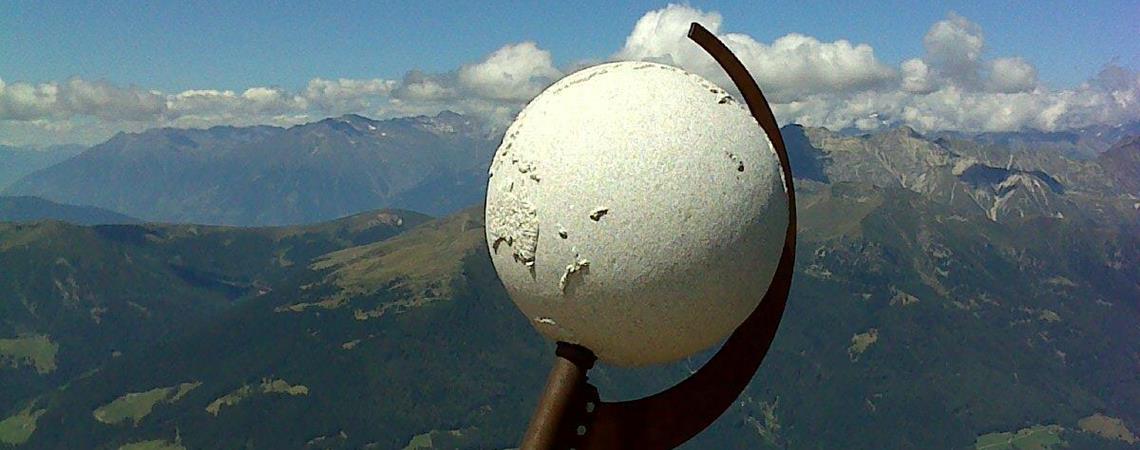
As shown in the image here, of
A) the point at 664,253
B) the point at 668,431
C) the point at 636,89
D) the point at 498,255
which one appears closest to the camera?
the point at 664,253

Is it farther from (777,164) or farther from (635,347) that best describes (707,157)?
(635,347)

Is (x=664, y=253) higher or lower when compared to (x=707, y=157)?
lower

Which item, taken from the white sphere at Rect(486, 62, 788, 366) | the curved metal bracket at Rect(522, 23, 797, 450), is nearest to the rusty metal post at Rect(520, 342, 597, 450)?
the curved metal bracket at Rect(522, 23, 797, 450)

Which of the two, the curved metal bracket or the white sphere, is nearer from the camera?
the white sphere

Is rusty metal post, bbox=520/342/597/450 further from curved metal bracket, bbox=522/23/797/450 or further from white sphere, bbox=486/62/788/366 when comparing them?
white sphere, bbox=486/62/788/366

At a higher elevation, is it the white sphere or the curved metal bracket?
the white sphere

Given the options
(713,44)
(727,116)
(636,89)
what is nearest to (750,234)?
(727,116)
